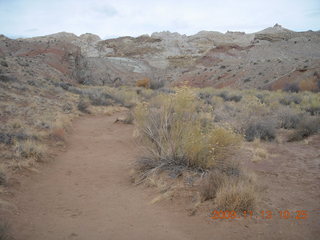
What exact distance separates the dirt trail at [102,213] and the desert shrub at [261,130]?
4.46 m

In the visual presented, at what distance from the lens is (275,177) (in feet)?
17.5

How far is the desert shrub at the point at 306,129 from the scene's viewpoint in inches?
322

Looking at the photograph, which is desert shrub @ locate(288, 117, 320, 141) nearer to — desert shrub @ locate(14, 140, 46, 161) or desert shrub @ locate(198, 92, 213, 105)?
desert shrub @ locate(198, 92, 213, 105)

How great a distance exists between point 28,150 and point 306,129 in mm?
8708

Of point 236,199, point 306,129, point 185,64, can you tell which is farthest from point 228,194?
point 185,64

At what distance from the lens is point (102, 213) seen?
404 centimetres

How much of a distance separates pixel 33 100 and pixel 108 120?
3.69 m

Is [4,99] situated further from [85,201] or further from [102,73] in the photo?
[102,73]

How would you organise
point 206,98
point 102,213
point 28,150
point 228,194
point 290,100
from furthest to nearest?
1. point 206,98
2. point 290,100
3. point 28,150
4. point 102,213
5. point 228,194

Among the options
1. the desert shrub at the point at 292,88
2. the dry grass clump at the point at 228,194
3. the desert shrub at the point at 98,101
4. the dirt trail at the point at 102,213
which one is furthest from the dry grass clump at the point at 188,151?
the desert shrub at the point at 292,88

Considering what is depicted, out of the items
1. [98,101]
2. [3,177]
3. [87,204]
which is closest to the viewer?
[87,204]
